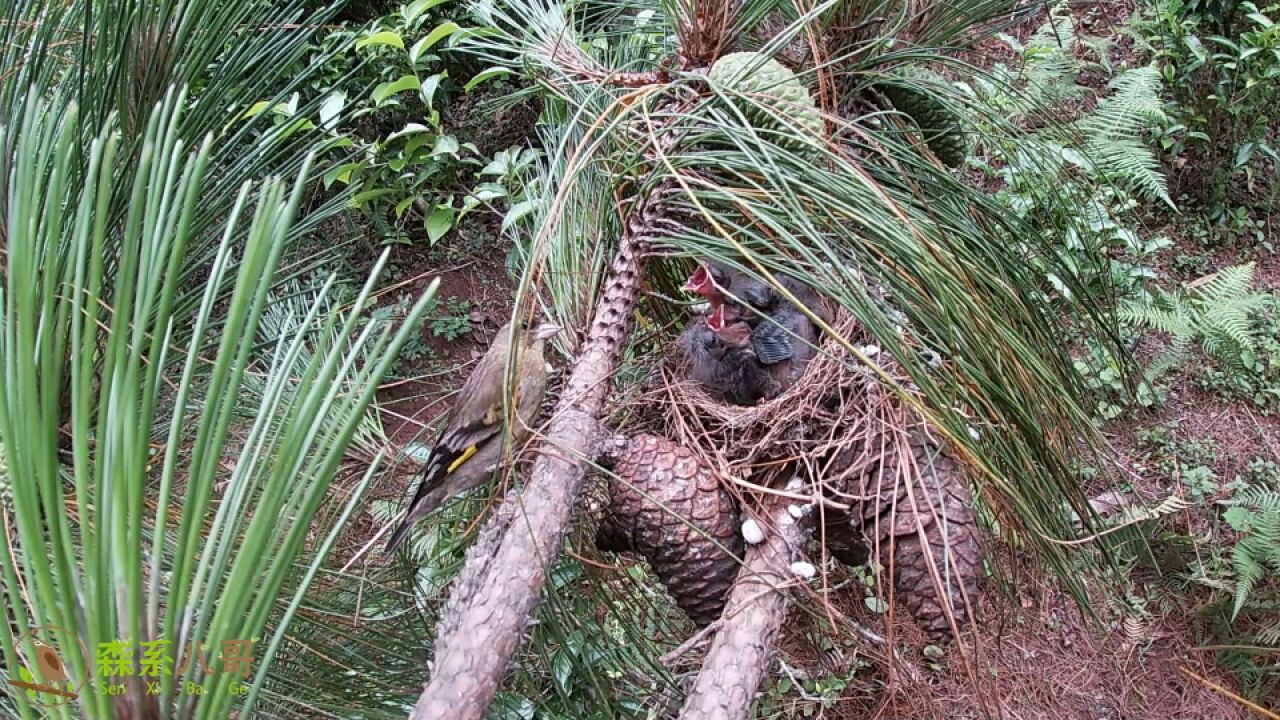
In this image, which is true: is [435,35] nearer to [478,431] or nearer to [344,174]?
[344,174]

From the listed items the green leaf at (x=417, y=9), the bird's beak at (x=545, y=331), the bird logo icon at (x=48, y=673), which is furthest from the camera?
the green leaf at (x=417, y=9)

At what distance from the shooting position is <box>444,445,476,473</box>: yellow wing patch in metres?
0.66

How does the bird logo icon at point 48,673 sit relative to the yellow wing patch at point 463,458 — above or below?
above

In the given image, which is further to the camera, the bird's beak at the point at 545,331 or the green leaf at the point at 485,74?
the green leaf at the point at 485,74

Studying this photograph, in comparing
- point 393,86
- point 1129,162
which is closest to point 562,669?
point 393,86

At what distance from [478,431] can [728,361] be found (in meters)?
0.23

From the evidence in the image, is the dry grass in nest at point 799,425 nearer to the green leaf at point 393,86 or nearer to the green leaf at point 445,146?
the green leaf at point 393,86

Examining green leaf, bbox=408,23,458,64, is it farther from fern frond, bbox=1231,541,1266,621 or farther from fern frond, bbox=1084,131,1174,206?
fern frond, bbox=1231,541,1266,621

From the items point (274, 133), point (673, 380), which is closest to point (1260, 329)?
point (673, 380)

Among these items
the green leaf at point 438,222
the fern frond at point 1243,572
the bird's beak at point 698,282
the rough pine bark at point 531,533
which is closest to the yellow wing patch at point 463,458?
the rough pine bark at point 531,533

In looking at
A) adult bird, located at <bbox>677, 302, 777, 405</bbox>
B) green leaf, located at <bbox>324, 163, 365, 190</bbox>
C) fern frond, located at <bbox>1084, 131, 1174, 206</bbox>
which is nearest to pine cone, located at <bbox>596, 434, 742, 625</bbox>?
adult bird, located at <bbox>677, 302, 777, 405</bbox>

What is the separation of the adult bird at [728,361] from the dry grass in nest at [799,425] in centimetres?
2

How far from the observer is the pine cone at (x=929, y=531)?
1.86ft

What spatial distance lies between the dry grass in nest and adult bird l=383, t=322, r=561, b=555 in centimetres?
10
